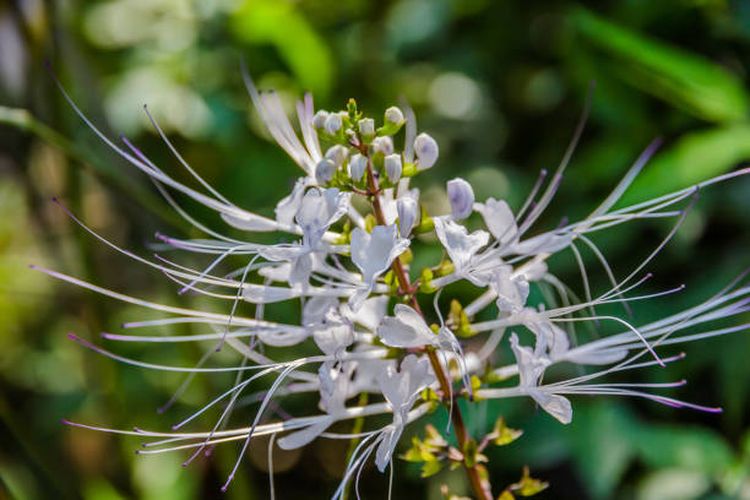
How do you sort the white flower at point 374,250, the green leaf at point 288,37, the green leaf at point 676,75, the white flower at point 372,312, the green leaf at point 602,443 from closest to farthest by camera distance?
the white flower at point 374,250
the white flower at point 372,312
the green leaf at point 602,443
the green leaf at point 676,75
the green leaf at point 288,37

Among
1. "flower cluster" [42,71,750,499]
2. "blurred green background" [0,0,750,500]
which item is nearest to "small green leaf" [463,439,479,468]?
"flower cluster" [42,71,750,499]

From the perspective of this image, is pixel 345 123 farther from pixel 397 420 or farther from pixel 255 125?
pixel 255 125

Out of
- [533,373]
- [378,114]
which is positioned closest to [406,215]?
[533,373]

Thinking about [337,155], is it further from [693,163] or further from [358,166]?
[693,163]

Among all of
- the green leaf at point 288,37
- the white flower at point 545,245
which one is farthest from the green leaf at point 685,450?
the green leaf at point 288,37

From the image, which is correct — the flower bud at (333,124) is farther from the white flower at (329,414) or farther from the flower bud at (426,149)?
the white flower at (329,414)

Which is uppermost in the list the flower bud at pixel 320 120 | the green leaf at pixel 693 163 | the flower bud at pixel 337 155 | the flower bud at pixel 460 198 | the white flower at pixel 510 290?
the flower bud at pixel 320 120

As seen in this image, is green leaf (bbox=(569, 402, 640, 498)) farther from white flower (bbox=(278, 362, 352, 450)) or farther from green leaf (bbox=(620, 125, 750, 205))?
white flower (bbox=(278, 362, 352, 450))
